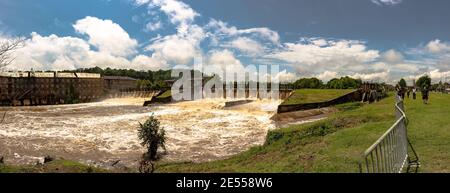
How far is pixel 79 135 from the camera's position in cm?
2334

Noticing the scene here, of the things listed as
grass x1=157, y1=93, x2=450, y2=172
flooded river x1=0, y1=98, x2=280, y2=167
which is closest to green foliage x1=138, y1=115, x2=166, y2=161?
flooded river x1=0, y1=98, x2=280, y2=167

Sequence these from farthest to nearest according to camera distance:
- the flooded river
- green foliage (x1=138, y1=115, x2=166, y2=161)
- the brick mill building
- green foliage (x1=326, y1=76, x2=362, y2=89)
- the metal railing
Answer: green foliage (x1=326, y1=76, x2=362, y2=89)
the brick mill building
the flooded river
green foliage (x1=138, y1=115, x2=166, y2=161)
the metal railing

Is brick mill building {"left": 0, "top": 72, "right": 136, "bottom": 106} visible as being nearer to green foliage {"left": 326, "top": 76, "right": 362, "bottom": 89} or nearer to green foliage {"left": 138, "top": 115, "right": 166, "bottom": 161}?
green foliage {"left": 326, "top": 76, "right": 362, "bottom": 89}

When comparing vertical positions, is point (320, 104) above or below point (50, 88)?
below

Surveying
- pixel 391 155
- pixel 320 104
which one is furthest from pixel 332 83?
pixel 391 155

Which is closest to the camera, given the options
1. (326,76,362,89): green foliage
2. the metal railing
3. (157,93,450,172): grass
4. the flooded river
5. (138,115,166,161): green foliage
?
the metal railing

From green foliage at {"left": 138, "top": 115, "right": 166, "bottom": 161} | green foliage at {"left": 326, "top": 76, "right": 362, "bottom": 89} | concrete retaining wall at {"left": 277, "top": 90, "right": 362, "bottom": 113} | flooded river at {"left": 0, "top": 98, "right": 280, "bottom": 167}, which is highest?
green foliage at {"left": 326, "top": 76, "right": 362, "bottom": 89}

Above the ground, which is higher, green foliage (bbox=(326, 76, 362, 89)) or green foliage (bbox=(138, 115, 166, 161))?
green foliage (bbox=(326, 76, 362, 89))

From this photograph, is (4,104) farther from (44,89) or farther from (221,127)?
(221,127)

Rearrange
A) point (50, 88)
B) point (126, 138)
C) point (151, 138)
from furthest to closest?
1. point (50, 88)
2. point (126, 138)
3. point (151, 138)

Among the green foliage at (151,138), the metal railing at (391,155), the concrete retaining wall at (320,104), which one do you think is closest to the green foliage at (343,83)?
the concrete retaining wall at (320,104)

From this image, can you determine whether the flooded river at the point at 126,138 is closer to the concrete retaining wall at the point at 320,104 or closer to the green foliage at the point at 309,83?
the concrete retaining wall at the point at 320,104

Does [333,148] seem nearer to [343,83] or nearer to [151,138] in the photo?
[151,138]
